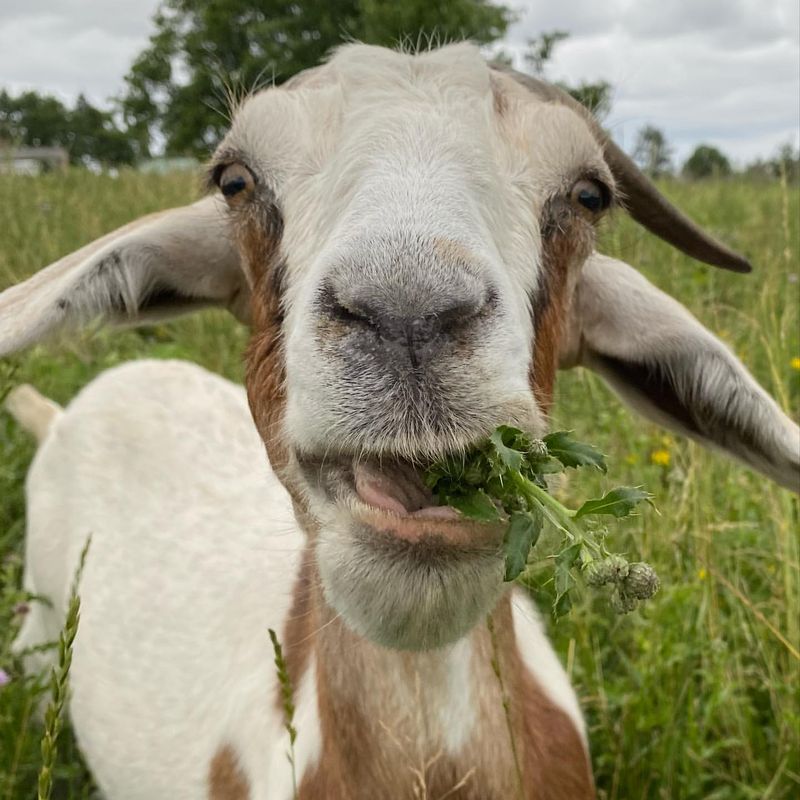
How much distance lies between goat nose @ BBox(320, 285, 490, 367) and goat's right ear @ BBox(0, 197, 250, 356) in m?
1.19

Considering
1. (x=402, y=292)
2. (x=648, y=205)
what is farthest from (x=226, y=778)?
(x=648, y=205)

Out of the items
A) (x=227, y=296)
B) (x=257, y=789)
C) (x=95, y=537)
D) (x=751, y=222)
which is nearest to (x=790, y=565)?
(x=257, y=789)

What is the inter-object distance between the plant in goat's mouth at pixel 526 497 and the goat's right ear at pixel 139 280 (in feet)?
4.25

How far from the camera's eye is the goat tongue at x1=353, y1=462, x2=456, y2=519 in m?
1.44

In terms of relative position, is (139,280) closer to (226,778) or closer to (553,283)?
(553,283)

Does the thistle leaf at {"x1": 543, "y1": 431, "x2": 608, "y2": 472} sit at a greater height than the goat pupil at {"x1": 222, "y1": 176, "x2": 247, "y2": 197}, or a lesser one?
lesser

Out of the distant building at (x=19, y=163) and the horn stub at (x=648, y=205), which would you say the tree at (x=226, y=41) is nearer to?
the distant building at (x=19, y=163)

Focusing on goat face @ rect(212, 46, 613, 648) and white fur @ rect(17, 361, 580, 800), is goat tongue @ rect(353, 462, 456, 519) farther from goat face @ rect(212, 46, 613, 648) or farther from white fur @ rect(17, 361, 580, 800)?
white fur @ rect(17, 361, 580, 800)

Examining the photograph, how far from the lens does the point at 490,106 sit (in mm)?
2088

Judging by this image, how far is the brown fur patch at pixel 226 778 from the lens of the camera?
95.5 inches

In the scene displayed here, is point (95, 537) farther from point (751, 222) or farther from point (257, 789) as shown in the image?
point (751, 222)

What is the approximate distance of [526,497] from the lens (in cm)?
142

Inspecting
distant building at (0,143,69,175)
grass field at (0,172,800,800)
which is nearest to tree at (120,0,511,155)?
distant building at (0,143,69,175)

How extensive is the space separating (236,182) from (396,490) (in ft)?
3.52
